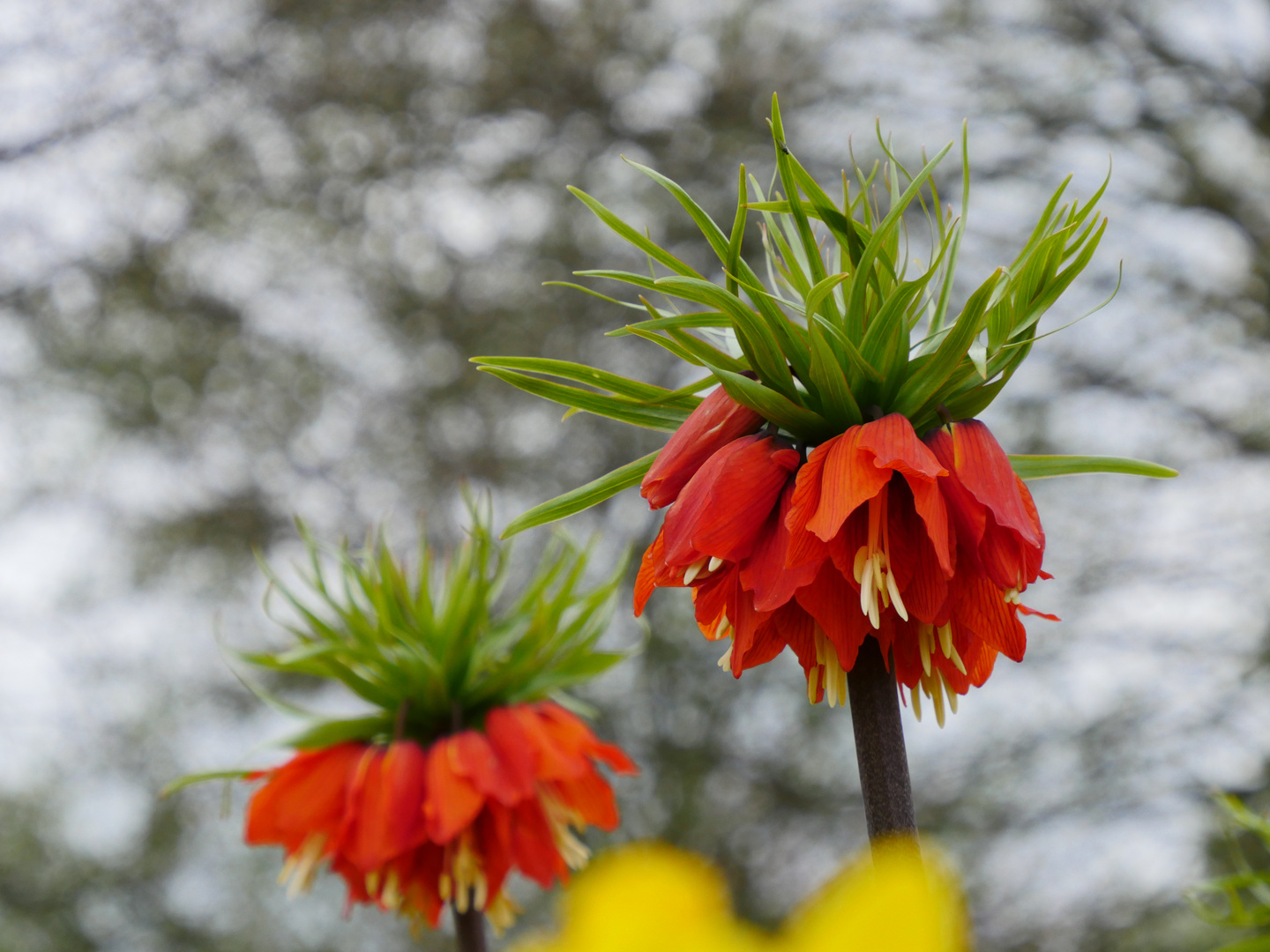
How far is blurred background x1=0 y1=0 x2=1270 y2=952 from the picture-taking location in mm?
3133

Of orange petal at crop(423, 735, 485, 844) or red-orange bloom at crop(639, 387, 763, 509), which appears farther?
orange petal at crop(423, 735, 485, 844)

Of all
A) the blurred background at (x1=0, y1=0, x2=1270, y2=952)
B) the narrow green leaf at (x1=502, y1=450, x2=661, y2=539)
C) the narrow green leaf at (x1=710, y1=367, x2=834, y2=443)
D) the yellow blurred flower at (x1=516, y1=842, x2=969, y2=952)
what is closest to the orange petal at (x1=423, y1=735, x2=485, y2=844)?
the narrow green leaf at (x1=502, y1=450, x2=661, y2=539)

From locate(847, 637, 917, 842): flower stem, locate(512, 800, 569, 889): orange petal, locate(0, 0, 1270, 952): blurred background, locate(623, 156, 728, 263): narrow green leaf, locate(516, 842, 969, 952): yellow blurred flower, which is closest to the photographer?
locate(516, 842, 969, 952): yellow blurred flower

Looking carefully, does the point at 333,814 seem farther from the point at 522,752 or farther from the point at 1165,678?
the point at 1165,678

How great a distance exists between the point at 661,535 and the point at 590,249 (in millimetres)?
3316

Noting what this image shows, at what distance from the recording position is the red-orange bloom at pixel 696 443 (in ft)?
1.56

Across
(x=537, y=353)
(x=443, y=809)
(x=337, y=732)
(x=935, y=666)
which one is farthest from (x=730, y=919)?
(x=537, y=353)

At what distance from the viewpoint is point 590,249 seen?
3.67 meters

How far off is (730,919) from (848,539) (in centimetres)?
36

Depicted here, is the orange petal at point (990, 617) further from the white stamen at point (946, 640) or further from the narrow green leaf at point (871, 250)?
the narrow green leaf at point (871, 250)

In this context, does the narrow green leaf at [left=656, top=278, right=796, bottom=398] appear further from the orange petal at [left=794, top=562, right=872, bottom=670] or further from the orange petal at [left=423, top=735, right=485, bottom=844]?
the orange petal at [left=423, top=735, right=485, bottom=844]

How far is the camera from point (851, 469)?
427 millimetres

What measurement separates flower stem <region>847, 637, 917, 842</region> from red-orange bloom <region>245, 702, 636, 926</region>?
382mm

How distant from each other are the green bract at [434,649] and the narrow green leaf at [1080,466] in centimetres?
38
